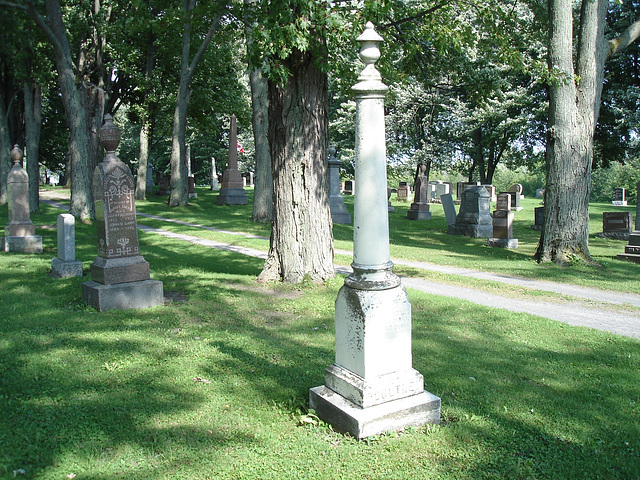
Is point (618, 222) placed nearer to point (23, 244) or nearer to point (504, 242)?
point (504, 242)

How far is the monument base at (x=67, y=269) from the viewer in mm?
9492

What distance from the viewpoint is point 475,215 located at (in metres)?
19.4

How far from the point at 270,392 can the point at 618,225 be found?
1823 centimetres

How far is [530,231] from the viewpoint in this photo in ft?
70.8

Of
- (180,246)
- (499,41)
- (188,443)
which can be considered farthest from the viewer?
(180,246)

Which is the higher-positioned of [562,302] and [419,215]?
[419,215]

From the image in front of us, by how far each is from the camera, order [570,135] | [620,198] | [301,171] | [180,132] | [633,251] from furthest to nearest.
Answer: [620,198] < [180,132] < [633,251] < [570,135] < [301,171]

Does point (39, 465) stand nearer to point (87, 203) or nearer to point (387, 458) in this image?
point (387, 458)

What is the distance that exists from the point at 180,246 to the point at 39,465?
10622mm

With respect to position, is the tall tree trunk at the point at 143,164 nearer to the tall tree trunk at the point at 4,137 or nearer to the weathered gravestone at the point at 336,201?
the tall tree trunk at the point at 4,137

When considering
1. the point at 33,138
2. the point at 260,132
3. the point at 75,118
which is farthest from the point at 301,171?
the point at 33,138

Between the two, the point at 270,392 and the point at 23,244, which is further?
the point at 23,244

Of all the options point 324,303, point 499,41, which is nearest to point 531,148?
point 499,41

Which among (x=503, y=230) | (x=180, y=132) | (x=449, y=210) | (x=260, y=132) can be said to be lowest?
(x=503, y=230)
